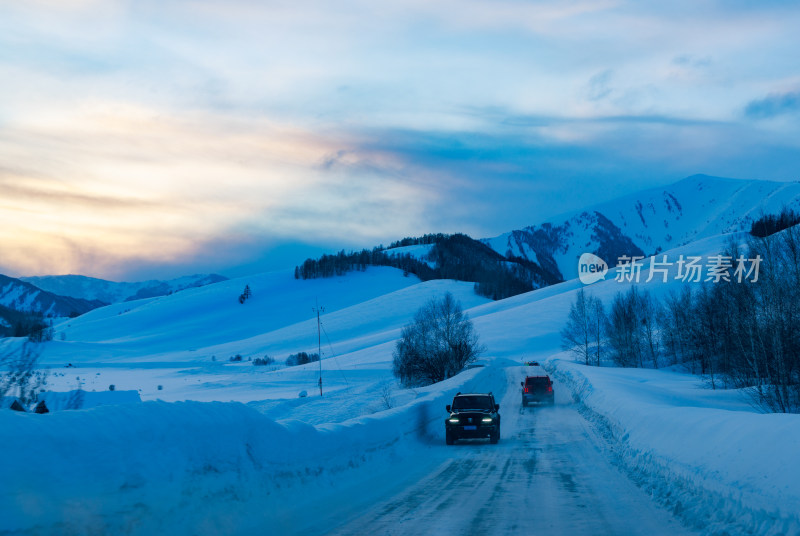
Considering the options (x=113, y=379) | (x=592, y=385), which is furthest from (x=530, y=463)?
(x=113, y=379)

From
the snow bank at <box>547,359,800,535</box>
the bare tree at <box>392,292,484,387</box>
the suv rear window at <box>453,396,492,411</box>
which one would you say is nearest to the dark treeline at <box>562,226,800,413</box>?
the suv rear window at <box>453,396,492,411</box>

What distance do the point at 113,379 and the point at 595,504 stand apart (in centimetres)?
8396

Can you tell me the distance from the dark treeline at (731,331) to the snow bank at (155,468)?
942 inches

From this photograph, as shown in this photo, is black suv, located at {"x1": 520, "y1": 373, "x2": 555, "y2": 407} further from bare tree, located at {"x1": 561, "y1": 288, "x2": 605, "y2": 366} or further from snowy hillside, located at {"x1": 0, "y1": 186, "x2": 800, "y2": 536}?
bare tree, located at {"x1": 561, "y1": 288, "x2": 605, "y2": 366}

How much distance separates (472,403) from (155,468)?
15.0m

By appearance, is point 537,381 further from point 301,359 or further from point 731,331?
point 301,359

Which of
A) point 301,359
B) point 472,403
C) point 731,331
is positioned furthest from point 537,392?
point 301,359

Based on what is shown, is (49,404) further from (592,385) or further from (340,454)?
(592,385)

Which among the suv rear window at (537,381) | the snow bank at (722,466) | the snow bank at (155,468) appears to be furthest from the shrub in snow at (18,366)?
the suv rear window at (537,381)

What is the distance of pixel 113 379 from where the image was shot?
83562mm

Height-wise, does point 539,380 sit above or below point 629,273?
below

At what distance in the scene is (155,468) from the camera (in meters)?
8.48

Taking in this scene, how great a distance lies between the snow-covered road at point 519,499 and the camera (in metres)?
9.43

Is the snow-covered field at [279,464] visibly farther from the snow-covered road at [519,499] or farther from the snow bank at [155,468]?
the snow-covered road at [519,499]
